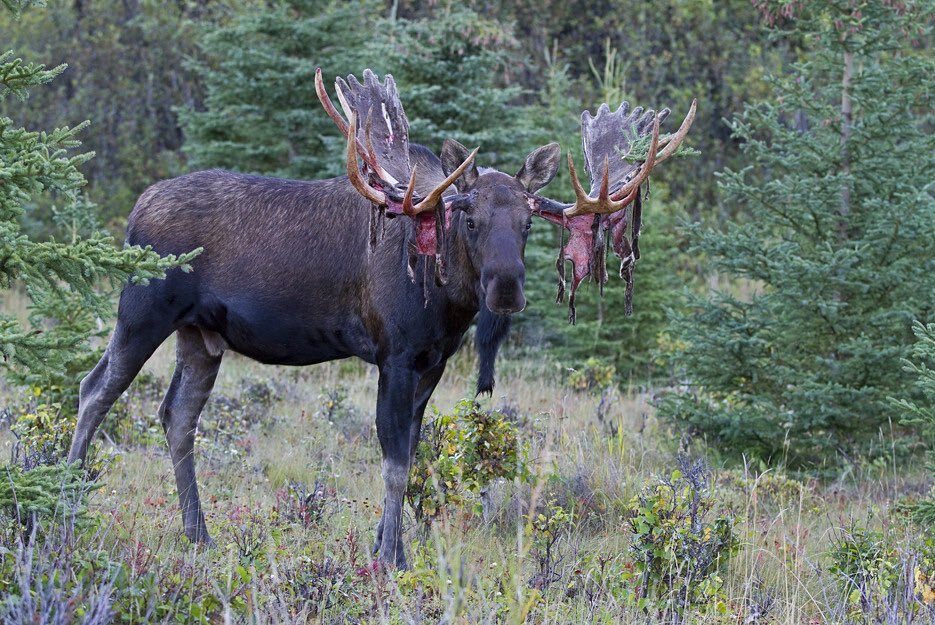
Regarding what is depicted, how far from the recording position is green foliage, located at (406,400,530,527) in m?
→ 5.80

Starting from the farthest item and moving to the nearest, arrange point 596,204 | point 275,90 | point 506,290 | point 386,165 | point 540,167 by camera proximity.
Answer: point 275,90, point 386,165, point 540,167, point 596,204, point 506,290

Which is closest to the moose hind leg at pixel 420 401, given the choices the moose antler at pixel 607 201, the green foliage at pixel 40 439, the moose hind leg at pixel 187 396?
the moose antler at pixel 607 201

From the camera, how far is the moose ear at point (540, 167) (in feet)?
18.9

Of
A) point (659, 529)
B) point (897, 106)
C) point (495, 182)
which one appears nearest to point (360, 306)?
point (495, 182)

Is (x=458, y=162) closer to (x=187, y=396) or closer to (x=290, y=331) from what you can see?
(x=290, y=331)

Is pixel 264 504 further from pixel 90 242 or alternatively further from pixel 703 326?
pixel 703 326

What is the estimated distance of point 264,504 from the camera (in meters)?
6.48

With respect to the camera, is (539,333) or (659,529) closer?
(659,529)

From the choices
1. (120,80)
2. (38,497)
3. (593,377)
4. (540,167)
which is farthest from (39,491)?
(120,80)

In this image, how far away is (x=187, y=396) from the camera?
21.6 ft

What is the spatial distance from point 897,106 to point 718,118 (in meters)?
13.1

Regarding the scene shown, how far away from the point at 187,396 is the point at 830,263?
14.0ft

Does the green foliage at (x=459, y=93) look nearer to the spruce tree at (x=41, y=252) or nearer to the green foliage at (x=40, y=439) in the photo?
the green foliage at (x=40, y=439)

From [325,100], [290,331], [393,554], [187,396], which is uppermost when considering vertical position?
[325,100]
